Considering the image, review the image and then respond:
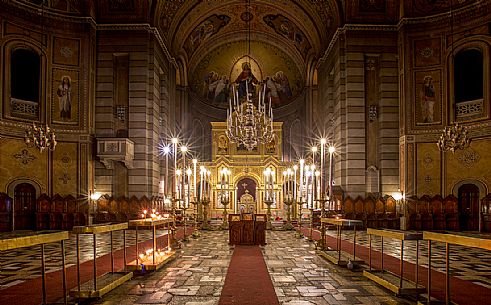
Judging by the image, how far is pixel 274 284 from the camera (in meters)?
8.17

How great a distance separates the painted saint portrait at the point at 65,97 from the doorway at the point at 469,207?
55.3 ft

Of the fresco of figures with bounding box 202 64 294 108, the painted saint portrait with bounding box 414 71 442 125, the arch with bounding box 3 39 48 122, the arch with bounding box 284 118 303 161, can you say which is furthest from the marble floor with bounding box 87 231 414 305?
the fresco of figures with bounding box 202 64 294 108

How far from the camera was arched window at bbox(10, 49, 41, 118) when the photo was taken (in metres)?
20.6

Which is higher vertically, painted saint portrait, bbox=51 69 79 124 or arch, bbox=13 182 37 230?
painted saint portrait, bbox=51 69 79 124

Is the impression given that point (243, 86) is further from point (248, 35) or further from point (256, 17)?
point (256, 17)

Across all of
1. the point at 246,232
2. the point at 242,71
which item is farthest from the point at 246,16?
the point at 246,232

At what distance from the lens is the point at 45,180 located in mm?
20922

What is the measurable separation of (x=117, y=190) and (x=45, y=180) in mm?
3065

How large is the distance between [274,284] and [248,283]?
42cm

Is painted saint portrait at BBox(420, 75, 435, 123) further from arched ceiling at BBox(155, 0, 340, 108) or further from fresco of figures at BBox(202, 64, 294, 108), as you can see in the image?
fresco of figures at BBox(202, 64, 294, 108)

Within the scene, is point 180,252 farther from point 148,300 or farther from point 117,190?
point 117,190

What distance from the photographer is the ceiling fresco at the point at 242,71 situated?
38.1 m

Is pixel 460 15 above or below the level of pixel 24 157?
above

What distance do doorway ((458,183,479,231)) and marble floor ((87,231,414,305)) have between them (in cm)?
1126
